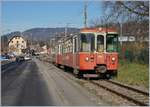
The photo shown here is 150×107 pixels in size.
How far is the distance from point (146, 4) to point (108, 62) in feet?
83.1

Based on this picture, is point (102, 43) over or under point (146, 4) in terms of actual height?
under

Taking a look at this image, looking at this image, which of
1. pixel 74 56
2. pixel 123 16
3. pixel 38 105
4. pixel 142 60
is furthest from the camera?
pixel 123 16

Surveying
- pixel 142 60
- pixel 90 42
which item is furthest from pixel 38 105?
pixel 142 60

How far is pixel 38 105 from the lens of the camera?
14547 mm

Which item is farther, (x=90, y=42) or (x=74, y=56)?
(x=74, y=56)

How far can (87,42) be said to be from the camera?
2839 centimetres

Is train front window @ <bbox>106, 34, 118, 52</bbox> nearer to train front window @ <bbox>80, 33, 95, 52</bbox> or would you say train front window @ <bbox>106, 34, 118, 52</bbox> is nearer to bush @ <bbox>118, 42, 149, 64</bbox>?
train front window @ <bbox>80, 33, 95, 52</bbox>

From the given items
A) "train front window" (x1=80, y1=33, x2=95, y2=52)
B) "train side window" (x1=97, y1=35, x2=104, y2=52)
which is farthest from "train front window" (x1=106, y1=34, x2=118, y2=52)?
"train front window" (x1=80, y1=33, x2=95, y2=52)

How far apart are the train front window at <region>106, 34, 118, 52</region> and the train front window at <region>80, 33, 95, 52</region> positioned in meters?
0.94

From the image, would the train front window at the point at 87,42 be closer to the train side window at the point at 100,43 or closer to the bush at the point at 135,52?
the train side window at the point at 100,43

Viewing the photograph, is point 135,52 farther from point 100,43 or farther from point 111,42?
point 100,43

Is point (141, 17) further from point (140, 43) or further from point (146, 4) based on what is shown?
point (140, 43)

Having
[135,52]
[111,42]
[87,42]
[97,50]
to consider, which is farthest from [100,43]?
[135,52]

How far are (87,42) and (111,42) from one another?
1510 millimetres
